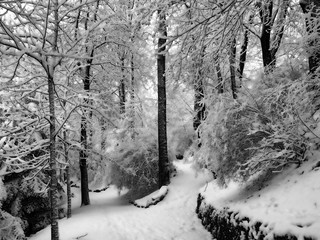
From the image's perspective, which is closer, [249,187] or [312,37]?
[312,37]

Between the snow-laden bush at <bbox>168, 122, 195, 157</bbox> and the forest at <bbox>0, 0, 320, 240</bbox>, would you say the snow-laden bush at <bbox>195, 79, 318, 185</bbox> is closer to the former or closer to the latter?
the forest at <bbox>0, 0, 320, 240</bbox>

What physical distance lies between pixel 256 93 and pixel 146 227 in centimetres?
426

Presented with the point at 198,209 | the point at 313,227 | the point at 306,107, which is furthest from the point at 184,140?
the point at 313,227

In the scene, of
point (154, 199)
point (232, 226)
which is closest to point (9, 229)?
point (154, 199)

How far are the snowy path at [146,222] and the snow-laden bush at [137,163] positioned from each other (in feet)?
3.94

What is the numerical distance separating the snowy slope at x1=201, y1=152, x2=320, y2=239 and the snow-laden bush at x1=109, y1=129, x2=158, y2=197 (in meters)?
6.05

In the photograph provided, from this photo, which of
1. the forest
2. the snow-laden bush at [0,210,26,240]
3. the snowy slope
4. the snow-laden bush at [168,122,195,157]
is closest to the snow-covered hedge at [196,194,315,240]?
the snowy slope

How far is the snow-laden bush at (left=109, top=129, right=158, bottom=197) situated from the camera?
38.4 feet

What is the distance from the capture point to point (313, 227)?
327cm

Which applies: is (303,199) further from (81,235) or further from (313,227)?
(81,235)

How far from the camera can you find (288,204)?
4098 mm

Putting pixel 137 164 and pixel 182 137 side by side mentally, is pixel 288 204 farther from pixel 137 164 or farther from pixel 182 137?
pixel 182 137

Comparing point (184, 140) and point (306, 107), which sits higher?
point (306, 107)

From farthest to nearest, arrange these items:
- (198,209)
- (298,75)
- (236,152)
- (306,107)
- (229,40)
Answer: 1. (198,209)
2. (298,75)
3. (236,152)
4. (306,107)
5. (229,40)
